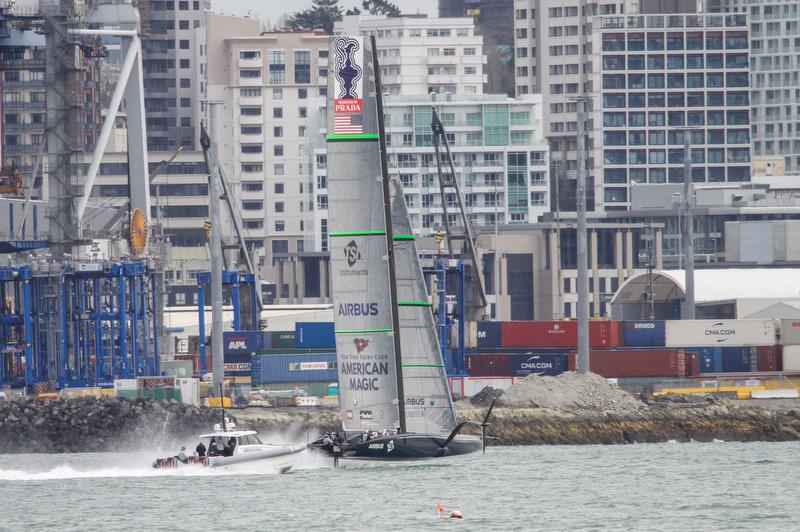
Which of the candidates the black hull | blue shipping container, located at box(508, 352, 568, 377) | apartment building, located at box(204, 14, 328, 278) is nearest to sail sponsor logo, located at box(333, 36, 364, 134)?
the black hull

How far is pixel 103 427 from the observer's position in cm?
6512

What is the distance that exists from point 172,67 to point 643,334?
107m

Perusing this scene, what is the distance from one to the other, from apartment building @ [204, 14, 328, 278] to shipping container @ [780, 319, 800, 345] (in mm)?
91335

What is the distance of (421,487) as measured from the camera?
48312 mm

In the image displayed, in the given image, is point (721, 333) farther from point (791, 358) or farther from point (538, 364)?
point (538, 364)

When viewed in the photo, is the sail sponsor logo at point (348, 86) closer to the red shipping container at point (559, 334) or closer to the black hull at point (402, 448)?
the black hull at point (402, 448)

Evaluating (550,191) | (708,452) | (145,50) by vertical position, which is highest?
(145,50)

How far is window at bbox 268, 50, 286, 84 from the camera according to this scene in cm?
17800

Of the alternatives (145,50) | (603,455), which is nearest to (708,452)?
(603,455)

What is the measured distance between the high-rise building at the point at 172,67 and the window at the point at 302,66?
43.4 ft

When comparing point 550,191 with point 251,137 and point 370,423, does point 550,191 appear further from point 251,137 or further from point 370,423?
point 370,423

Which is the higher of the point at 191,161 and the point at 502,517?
the point at 191,161

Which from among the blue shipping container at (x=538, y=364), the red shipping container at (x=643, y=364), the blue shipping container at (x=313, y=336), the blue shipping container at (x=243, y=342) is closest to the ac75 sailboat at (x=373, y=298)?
the red shipping container at (x=643, y=364)

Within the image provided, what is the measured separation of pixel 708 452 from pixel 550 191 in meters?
119
